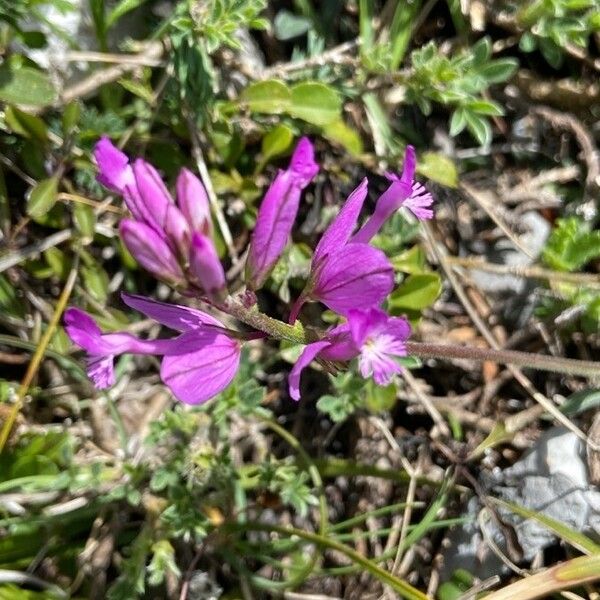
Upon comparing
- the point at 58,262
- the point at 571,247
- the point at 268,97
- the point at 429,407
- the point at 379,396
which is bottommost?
the point at 429,407

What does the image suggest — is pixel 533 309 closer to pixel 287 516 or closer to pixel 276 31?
pixel 287 516

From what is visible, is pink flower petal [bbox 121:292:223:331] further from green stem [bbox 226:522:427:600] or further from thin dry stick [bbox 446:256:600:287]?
thin dry stick [bbox 446:256:600:287]

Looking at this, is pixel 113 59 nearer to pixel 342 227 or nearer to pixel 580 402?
pixel 342 227

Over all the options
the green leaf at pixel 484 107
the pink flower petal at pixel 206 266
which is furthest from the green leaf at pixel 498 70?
the pink flower petal at pixel 206 266

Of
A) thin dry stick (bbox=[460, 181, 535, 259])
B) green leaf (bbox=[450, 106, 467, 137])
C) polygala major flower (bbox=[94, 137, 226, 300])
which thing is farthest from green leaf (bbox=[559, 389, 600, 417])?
polygala major flower (bbox=[94, 137, 226, 300])

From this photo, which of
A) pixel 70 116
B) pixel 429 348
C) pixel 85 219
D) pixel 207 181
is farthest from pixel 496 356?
pixel 70 116

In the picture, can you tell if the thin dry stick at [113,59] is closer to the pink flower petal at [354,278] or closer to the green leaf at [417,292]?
the green leaf at [417,292]
